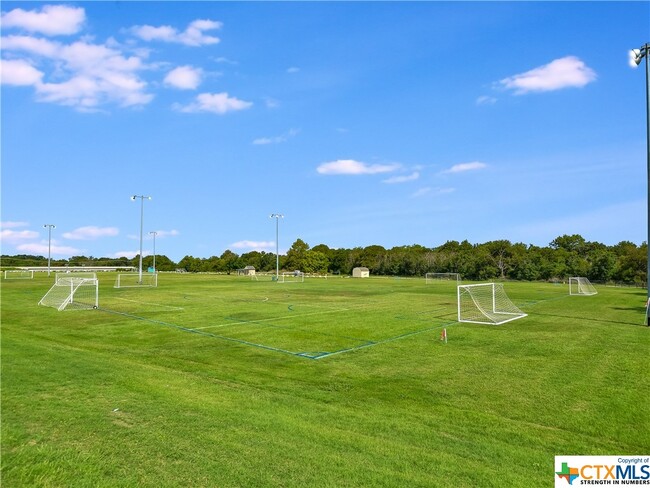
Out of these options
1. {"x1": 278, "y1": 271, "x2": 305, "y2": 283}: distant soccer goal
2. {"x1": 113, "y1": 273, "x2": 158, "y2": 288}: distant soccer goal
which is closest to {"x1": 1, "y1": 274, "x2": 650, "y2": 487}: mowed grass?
{"x1": 113, "y1": 273, "x2": 158, "y2": 288}: distant soccer goal

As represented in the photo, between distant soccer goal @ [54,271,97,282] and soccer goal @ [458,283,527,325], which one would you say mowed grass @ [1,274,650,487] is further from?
distant soccer goal @ [54,271,97,282]

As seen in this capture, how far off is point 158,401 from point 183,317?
14610mm

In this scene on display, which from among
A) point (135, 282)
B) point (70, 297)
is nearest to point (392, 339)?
point (70, 297)

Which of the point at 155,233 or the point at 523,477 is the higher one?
the point at 155,233

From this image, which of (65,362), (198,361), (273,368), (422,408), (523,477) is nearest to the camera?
(523,477)

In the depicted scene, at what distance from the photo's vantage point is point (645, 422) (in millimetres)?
7328

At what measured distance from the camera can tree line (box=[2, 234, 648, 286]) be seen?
8256cm

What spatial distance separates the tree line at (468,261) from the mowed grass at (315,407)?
7767 centimetres

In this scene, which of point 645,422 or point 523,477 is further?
point 645,422

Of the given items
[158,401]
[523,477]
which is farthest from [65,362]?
[523,477]

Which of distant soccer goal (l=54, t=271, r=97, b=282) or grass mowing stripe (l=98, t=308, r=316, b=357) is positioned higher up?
distant soccer goal (l=54, t=271, r=97, b=282)

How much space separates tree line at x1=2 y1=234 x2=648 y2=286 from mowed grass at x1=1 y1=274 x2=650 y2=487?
77.7 meters

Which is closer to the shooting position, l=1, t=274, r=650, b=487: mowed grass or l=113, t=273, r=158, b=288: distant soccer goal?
l=1, t=274, r=650, b=487: mowed grass

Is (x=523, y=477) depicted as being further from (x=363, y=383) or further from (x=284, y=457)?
(x=363, y=383)
